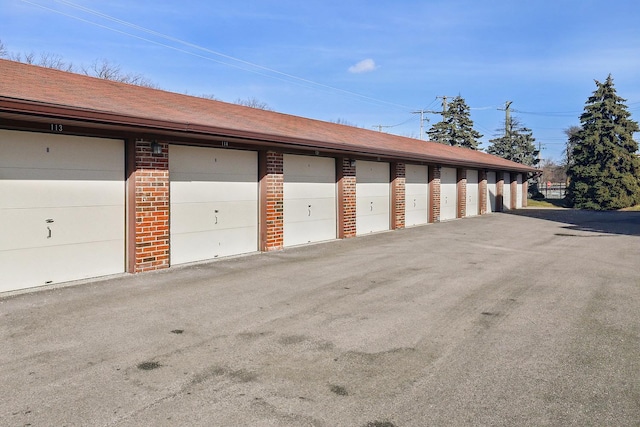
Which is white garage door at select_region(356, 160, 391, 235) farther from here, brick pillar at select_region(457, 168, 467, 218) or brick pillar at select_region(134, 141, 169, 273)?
brick pillar at select_region(134, 141, 169, 273)

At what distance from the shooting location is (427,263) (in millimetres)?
9078

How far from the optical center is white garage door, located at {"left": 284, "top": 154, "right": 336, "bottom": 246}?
446 inches

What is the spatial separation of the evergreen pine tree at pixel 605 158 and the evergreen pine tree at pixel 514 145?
55.9ft

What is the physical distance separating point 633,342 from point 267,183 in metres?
7.68

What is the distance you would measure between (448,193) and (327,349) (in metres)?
16.8

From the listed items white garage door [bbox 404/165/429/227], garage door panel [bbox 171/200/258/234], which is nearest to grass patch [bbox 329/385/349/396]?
garage door panel [bbox 171/200/258/234]

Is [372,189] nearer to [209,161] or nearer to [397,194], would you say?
[397,194]

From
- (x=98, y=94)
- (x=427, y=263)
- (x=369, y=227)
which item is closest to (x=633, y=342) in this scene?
(x=427, y=263)

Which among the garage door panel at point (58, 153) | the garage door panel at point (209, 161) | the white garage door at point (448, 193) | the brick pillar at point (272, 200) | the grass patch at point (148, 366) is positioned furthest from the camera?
the white garage door at point (448, 193)

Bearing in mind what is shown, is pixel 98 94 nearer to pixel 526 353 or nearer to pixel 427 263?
pixel 427 263

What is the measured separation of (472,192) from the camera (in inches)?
886

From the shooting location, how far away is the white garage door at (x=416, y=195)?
54.7ft

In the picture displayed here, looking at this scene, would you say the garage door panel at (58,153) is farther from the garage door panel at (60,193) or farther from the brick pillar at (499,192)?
the brick pillar at (499,192)

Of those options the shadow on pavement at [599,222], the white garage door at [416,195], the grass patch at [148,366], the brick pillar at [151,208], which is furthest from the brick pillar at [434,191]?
the grass patch at [148,366]
